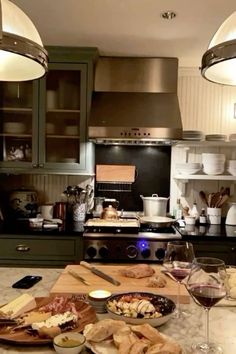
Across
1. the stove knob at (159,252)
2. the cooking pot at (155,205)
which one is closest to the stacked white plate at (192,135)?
the cooking pot at (155,205)

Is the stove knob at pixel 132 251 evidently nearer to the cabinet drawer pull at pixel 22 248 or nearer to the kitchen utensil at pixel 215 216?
the cabinet drawer pull at pixel 22 248

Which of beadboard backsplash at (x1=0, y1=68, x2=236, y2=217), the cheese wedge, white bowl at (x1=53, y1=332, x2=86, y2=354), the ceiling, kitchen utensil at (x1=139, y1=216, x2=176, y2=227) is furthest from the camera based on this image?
beadboard backsplash at (x1=0, y1=68, x2=236, y2=217)

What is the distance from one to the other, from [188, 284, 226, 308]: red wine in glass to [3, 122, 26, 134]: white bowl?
8.73ft

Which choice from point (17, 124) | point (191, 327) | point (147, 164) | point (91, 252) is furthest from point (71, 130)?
point (191, 327)

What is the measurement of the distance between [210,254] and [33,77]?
2.07 meters

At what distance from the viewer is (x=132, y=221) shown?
10.6ft

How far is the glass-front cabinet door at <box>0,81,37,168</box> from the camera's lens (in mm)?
3383

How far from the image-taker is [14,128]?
342 centimetres

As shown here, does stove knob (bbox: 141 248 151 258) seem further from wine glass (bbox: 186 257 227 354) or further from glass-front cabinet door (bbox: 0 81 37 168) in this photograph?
wine glass (bbox: 186 257 227 354)

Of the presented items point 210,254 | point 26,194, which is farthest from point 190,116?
point 26,194

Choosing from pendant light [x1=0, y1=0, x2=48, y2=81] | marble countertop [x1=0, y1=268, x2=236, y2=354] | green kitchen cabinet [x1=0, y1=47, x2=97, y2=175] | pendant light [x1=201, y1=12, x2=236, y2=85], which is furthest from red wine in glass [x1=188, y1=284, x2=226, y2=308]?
green kitchen cabinet [x1=0, y1=47, x2=97, y2=175]

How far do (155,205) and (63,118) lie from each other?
45.0 inches

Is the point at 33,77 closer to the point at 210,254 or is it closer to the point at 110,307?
the point at 110,307

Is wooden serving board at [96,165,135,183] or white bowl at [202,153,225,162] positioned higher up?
white bowl at [202,153,225,162]
